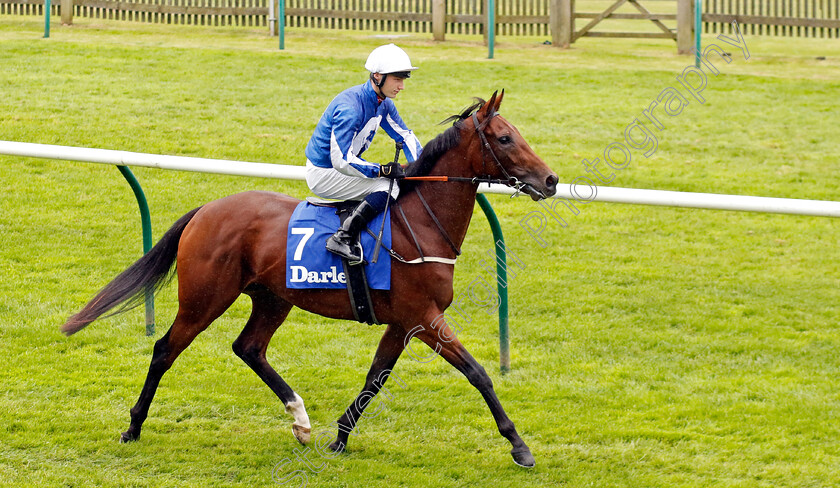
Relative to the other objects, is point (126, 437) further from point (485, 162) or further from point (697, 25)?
point (697, 25)

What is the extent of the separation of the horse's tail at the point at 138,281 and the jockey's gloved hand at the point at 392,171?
43.0 inches

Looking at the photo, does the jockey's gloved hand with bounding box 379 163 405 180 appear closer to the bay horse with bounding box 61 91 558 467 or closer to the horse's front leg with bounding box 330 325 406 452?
the bay horse with bounding box 61 91 558 467

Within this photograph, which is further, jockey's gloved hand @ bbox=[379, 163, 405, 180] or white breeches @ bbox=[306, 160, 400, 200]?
white breeches @ bbox=[306, 160, 400, 200]

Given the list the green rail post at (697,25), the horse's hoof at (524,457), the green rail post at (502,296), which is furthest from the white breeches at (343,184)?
the green rail post at (697,25)

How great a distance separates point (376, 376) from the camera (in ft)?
15.8

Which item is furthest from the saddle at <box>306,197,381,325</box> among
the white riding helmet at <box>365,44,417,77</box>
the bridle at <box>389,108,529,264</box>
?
the white riding helmet at <box>365,44,417,77</box>

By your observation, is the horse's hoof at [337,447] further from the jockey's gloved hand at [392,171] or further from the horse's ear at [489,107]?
the horse's ear at [489,107]

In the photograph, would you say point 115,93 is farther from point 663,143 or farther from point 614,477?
point 614,477

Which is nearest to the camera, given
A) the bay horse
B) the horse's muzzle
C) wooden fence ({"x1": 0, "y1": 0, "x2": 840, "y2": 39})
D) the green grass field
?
the horse's muzzle

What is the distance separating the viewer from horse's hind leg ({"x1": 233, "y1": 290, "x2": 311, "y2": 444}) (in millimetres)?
4824

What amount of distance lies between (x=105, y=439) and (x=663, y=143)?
303 inches

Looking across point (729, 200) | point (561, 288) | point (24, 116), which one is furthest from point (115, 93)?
point (729, 200)

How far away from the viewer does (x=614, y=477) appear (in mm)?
4445

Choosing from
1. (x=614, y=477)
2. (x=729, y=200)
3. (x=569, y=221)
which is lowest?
(x=614, y=477)
